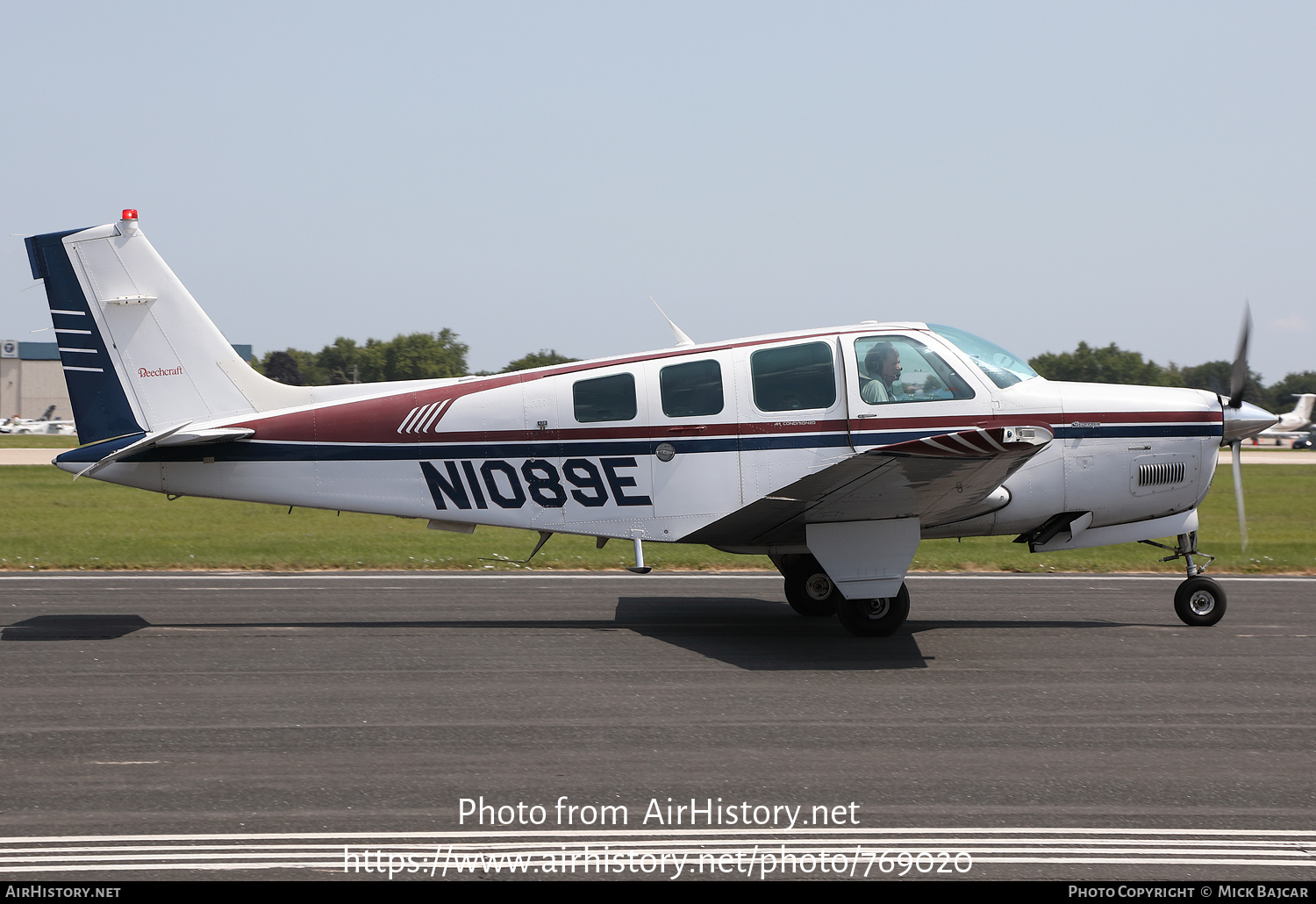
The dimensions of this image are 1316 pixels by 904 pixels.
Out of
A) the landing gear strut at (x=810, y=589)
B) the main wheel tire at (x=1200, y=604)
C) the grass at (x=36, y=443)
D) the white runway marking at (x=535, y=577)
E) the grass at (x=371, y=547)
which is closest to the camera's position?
the main wheel tire at (x=1200, y=604)

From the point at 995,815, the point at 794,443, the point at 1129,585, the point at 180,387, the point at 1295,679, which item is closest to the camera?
the point at 995,815

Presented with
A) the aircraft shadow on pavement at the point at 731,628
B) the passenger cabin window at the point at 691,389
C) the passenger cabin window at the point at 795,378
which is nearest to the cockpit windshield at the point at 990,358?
the passenger cabin window at the point at 795,378

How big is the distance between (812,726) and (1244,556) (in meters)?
11.8

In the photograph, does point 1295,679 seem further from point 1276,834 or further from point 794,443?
point 794,443

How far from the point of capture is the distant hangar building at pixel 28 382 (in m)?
120

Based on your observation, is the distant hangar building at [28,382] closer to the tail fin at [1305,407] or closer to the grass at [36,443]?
the grass at [36,443]

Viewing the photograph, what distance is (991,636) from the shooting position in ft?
30.6

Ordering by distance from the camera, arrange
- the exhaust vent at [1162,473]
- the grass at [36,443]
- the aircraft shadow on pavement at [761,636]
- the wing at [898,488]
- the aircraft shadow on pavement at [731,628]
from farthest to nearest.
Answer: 1. the grass at [36,443]
2. the exhaust vent at [1162,473]
3. the aircraft shadow on pavement at [731,628]
4. the aircraft shadow on pavement at [761,636]
5. the wing at [898,488]

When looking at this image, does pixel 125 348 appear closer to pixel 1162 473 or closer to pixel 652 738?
pixel 652 738

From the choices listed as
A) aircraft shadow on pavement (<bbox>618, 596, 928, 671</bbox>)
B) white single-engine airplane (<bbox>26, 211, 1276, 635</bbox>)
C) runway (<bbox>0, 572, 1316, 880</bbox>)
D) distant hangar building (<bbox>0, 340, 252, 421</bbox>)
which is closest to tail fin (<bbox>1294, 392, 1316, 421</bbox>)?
white single-engine airplane (<bbox>26, 211, 1276, 635</bbox>)

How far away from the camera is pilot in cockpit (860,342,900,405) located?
8.95m

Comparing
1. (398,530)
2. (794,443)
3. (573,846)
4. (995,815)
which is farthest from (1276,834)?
(398,530)

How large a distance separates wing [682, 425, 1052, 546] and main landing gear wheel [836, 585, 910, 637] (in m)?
Result: 0.77

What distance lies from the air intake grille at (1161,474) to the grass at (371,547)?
4.95 meters
